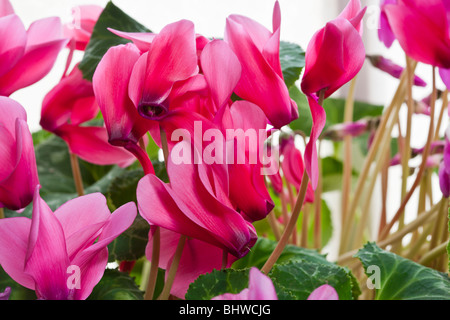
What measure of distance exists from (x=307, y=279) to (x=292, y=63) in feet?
0.52

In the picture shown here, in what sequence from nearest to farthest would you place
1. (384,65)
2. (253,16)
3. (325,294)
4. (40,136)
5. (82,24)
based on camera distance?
(325,294) → (82,24) → (384,65) → (40,136) → (253,16)

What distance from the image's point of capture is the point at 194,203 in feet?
0.75

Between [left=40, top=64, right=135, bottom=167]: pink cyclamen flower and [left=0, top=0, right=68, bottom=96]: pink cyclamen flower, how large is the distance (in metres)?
0.04

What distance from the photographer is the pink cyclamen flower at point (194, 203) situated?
0.73 ft

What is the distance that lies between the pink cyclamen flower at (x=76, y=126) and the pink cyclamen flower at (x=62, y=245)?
0.12 meters

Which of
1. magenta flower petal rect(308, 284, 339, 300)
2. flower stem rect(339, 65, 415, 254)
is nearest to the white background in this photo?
flower stem rect(339, 65, 415, 254)

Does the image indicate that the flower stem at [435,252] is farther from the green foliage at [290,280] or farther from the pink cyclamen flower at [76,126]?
the pink cyclamen flower at [76,126]

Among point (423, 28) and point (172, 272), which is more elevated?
point (423, 28)

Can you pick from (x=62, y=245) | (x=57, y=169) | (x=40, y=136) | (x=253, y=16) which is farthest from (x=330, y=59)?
(x=253, y=16)

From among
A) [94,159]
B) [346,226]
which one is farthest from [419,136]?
[94,159]

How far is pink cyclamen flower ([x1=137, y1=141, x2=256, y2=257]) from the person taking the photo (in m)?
0.22

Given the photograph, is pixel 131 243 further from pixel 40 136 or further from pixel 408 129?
pixel 40 136

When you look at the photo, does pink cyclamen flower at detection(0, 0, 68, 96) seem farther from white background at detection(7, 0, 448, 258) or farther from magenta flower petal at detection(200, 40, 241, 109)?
white background at detection(7, 0, 448, 258)
